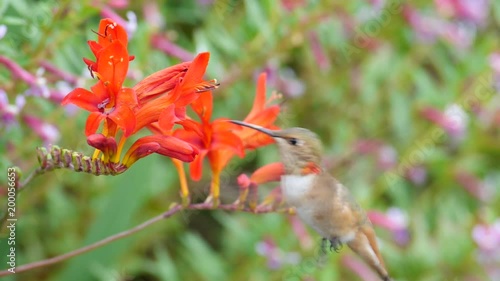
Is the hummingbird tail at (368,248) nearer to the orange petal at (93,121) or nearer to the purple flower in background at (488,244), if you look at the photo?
the orange petal at (93,121)

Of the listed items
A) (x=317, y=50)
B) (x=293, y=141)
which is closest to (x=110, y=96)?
(x=293, y=141)

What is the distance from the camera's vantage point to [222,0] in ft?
9.37

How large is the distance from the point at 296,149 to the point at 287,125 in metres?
1.49

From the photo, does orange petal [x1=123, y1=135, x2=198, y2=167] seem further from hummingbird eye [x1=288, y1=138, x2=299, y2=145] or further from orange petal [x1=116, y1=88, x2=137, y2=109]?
hummingbird eye [x1=288, y1=138, x2=299, y2=145]

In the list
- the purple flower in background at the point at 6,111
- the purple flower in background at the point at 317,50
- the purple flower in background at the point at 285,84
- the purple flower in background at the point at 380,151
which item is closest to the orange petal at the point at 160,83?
the purple flower in background at the point at 6,111

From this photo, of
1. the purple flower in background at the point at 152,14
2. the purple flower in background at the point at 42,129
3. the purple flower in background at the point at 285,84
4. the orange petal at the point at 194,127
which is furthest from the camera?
the purple flower in background at the point at 285,84

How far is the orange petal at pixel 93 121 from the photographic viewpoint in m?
1.23

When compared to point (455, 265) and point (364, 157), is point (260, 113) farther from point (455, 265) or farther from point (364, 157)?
point (364, 157)

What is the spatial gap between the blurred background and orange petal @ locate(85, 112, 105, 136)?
369 millimetres

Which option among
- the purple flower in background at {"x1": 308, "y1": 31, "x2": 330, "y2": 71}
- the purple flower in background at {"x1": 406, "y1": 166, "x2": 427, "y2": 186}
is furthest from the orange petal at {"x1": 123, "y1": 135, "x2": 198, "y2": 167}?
the purple flower in background at {"x1": 406, "y1": 166, "x2": 427, "y2": 186}

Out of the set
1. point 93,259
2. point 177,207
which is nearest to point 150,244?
point 93,259

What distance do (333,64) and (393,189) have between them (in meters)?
0.71

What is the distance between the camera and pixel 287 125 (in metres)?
→ 2.99

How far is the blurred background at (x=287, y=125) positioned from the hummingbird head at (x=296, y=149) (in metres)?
0.13
